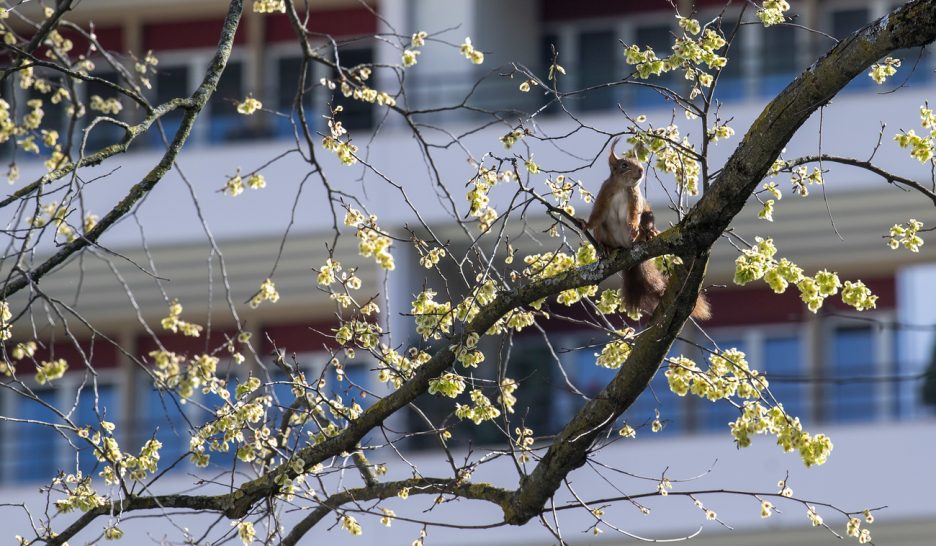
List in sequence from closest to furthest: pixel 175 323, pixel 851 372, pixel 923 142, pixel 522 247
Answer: pixel 923 142, pixel 175 323, pixel 851 372, pixel 522 247

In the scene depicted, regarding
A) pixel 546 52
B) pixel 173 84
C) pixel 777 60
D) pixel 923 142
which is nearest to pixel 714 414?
pixel 777 60

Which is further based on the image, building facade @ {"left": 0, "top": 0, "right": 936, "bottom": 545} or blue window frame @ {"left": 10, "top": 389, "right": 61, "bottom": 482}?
blue window frame @ {"left": 10, "top": 389, "right": 61, "bottom": 482}

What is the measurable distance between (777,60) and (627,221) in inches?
326

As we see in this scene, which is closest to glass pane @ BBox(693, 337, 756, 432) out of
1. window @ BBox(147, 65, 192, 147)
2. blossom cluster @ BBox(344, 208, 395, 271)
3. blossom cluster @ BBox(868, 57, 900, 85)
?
window @ BBox(147, 65, 192, 147)

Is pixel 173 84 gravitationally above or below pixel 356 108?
above

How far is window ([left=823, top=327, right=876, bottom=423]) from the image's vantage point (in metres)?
13.8

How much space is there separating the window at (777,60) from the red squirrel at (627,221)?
270 inches

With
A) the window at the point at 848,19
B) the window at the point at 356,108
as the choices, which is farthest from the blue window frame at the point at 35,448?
the window at the point at 848,19

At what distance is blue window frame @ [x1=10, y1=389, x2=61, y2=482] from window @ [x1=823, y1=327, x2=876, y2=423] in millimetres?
7834

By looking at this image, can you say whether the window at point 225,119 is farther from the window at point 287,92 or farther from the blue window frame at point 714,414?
the blue window frame at point 714,414

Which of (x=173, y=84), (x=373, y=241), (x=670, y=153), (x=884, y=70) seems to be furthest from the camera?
(x=173, y=84)

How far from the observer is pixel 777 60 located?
14406 millimetres

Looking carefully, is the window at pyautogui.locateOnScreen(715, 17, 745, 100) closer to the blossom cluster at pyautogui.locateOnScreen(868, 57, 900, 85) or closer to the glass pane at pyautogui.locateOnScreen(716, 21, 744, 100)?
the glass pane at pyautogui.locateOnScreen(716, 21, 744, 100)

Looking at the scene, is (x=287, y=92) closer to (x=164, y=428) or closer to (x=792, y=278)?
(x=164, y=428)
